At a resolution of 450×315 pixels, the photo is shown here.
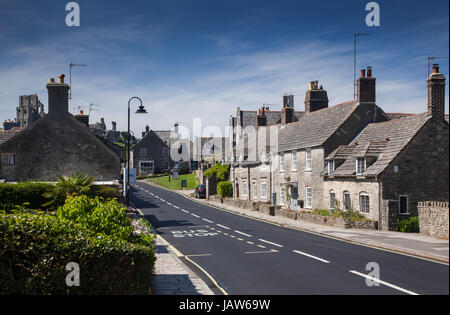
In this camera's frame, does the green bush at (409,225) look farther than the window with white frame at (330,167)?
No

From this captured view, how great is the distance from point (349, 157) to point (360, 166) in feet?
9.67

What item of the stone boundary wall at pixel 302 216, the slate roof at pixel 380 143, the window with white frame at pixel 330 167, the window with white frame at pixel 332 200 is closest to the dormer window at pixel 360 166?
the slate roof at pixel 380 143

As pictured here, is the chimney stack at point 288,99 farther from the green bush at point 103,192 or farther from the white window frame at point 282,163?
the green bush at point 103,192

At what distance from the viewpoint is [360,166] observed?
30.0m

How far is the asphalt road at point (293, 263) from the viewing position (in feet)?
34.3

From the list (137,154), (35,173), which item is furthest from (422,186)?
(137,154)

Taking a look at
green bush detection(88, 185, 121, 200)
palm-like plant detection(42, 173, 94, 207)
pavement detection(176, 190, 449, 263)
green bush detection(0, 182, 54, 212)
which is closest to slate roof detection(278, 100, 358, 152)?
pavement detection(176, 190, 449, 263)

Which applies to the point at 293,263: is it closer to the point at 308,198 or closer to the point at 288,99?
the point at 308,198

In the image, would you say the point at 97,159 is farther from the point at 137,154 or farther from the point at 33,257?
the point at 137,154

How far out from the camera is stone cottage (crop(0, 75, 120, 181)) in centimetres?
3080

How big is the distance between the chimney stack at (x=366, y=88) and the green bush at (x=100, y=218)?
2805cm

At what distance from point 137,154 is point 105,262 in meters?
95.7
